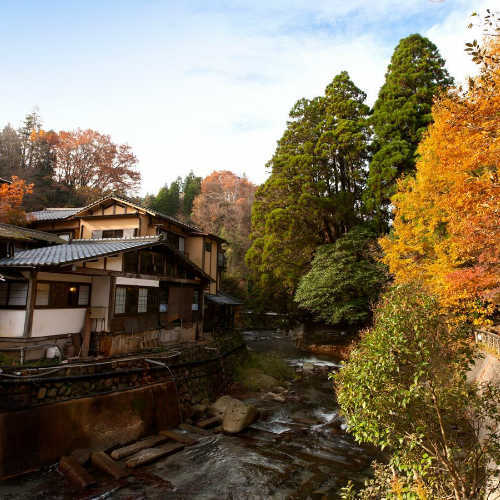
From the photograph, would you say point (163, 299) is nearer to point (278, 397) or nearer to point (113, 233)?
point (113, 233)

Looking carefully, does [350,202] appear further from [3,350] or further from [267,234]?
[3,350]

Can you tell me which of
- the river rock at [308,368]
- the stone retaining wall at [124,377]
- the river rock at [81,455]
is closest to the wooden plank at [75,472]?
the river rock at [81,455]

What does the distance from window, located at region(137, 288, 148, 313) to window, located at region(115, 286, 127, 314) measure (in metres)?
1.09

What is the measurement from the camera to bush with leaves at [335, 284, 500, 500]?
564 centimetres

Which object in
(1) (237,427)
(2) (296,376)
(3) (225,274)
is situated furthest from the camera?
(3) (225,274)

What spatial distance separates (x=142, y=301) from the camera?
1748cm

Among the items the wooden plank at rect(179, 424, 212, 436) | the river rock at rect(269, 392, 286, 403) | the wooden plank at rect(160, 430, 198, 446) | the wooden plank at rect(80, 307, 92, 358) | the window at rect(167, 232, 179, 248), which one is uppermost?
the window at rect(167, 232, 179, 248)

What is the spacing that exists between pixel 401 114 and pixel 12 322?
92.2 feet

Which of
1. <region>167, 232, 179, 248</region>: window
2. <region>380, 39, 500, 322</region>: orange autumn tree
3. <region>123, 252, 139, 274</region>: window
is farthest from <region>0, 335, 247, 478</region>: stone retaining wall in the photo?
<region>380, 39, 500, 322</region>: orange autumn tree

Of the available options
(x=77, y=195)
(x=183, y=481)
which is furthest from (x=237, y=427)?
(x=77, y=195)

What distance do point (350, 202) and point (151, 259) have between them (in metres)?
18.0

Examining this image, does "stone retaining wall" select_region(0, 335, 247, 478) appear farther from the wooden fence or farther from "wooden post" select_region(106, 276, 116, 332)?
the wooden fence

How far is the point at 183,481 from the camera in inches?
379

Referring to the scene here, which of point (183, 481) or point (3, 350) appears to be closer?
point (183, 481)
